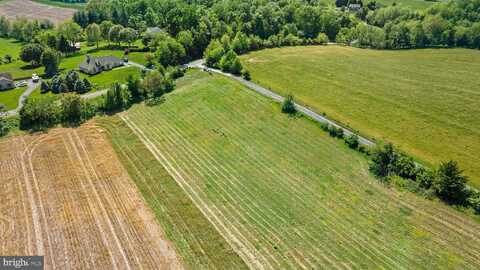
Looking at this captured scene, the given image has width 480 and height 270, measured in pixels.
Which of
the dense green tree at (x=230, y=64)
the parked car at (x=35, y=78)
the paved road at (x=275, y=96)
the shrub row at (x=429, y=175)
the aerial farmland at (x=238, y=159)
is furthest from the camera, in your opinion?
the parked car at (x=35, y=78)

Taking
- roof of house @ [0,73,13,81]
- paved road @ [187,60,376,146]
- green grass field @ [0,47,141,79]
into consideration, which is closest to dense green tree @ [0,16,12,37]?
green grass field @ [0,47,141,79]

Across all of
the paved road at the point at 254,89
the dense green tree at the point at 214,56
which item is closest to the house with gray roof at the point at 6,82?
the paved road at the point at 254,89

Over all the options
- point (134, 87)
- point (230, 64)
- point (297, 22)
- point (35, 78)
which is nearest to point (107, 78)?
point (134, 87)

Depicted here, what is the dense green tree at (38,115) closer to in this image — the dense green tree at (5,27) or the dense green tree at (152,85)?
the dense green tree at (152,85)

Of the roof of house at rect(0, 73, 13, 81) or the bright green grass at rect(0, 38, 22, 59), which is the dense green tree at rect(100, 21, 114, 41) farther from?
the roof of house at rect(0, 73, 13, 81)

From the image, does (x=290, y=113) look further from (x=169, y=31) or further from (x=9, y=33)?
(x=9, y=33)

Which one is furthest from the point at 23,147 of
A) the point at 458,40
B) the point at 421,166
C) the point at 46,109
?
the point at 458,40
